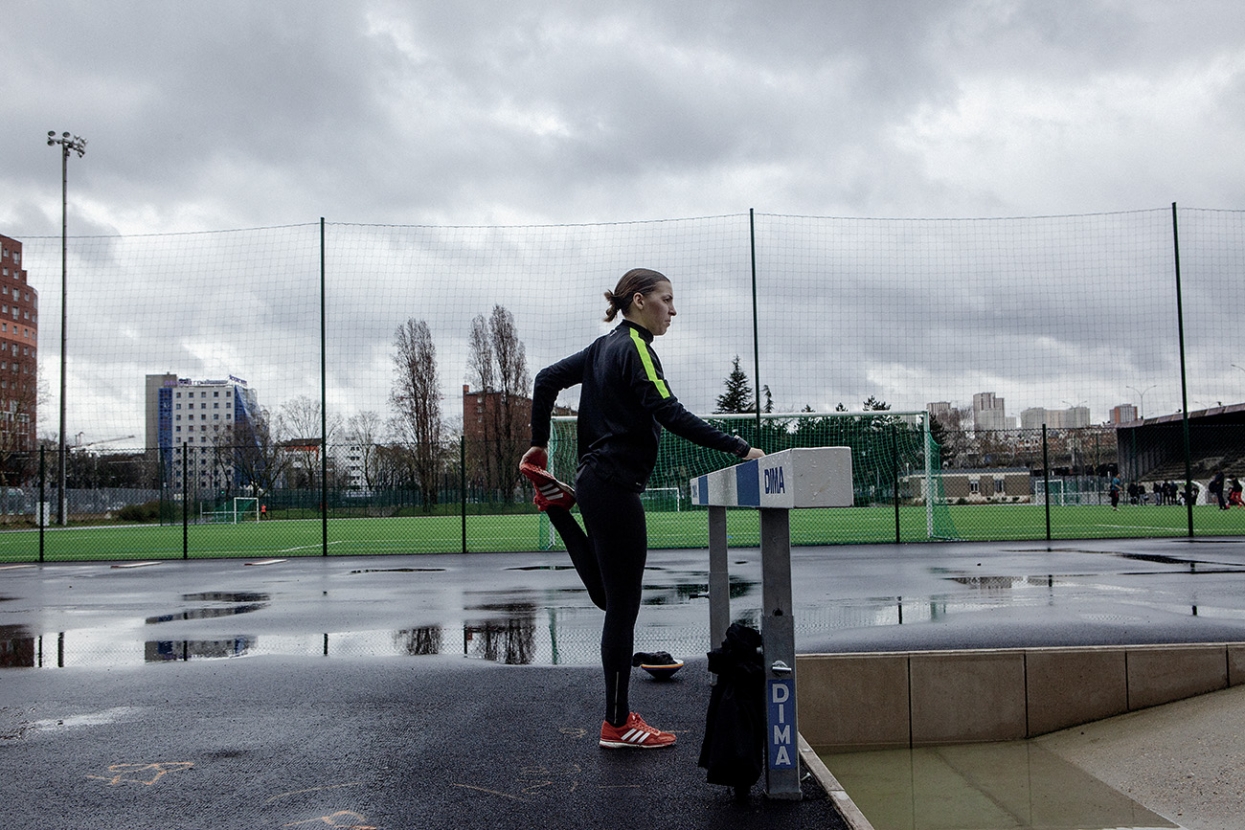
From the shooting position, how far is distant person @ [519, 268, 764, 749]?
3.62 meters

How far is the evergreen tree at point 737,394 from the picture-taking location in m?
15.9

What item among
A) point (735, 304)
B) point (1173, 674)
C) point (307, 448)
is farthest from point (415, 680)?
point (307, 448)

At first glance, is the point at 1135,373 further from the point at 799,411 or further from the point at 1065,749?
the point at 1065,749

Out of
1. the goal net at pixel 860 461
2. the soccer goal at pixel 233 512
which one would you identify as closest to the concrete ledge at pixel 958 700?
the goal net at pixel 860 461

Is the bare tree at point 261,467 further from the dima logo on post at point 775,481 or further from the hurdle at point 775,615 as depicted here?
the dima logo on post at point 775,481

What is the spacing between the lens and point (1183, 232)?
1612 centimetres

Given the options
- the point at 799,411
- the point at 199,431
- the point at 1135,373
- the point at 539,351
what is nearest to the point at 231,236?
the point at 539,351

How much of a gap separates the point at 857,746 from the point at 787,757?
71.1 inches

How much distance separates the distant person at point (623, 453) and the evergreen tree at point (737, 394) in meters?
11.7

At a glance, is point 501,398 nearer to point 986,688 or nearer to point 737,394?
point 737,394

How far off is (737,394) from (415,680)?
40.0 ft

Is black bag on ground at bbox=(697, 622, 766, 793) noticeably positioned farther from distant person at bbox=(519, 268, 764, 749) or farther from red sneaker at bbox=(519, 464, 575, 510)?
red sneaker at bbox=(519, 464, 575, 510)

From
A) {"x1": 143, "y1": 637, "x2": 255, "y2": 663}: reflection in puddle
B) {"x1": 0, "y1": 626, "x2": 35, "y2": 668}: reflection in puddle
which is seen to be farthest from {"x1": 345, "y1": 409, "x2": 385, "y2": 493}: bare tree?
{"x1": 143, "y1": 637, "x2": 255, "y2": 663}: reflection in puddle

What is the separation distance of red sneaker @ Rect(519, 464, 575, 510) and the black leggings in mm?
340
